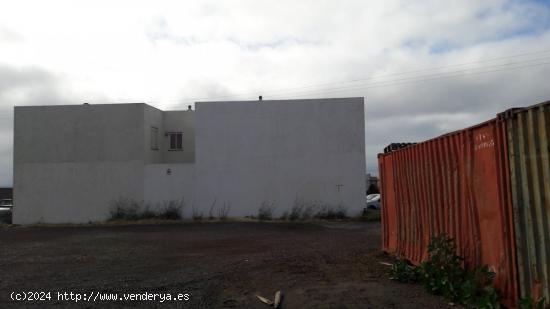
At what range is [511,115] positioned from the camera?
6.34 meters

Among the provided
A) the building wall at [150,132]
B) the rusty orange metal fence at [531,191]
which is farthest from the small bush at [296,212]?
the rusty orange metal fence at [531,191]

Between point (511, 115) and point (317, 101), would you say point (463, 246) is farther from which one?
point (317, 101)

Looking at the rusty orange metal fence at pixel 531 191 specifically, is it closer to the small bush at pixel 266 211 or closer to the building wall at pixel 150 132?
the small bush at pixel 266 211

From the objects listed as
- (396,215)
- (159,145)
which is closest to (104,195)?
(159,145)

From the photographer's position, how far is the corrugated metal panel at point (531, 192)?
18.7ft

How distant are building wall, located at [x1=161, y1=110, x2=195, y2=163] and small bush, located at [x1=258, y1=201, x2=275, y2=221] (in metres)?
6.76

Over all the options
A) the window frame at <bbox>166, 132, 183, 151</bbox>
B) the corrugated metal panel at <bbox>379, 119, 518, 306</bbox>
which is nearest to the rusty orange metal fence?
the corrugated metal panel at <bbox>379, 119, 518, 306</bbox>

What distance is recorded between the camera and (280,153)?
1160 inches

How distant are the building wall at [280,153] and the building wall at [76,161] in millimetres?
3940

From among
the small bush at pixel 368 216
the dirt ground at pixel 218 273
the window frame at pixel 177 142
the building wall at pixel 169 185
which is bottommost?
the dirt ground at pixel 218 273

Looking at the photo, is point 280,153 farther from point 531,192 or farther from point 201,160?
point 531,192

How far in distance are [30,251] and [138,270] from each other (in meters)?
6.00

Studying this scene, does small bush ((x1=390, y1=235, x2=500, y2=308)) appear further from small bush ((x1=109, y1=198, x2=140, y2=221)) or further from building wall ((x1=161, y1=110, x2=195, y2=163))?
building wall ((x1=161, y1=110, x2=195, y2=163))

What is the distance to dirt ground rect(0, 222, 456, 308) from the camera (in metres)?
7.75
